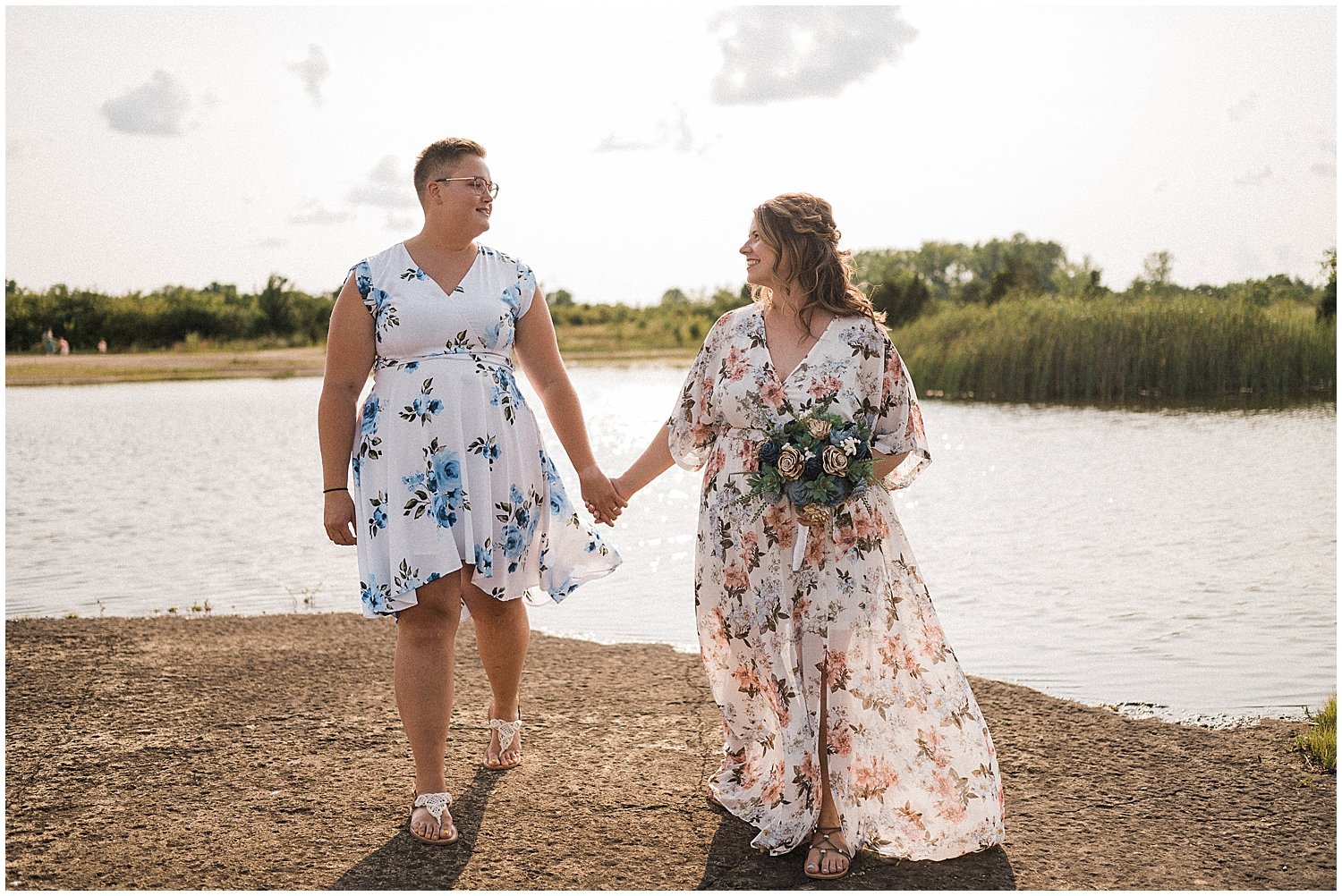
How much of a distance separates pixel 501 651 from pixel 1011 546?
634cm

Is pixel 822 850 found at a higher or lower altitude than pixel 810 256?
lower

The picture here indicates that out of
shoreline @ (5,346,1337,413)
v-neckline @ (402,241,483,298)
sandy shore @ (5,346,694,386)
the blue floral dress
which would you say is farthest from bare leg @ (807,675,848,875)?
sandy shore @ (5,346,694,386)

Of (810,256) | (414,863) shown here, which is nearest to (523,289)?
(810,256)

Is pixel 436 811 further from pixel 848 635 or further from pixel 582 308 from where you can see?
pixel 582 308

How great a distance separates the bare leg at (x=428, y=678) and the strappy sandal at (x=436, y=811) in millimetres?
13

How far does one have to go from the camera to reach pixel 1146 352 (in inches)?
950

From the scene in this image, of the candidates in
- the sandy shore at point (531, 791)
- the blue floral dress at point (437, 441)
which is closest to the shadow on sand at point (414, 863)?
the sandy shore at point (531, 791)

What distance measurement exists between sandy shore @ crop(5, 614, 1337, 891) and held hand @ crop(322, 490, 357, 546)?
883 millimetres

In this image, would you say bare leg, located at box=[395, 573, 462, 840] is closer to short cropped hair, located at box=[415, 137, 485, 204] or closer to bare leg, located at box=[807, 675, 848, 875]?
bare leg, located at box=[807, 675, 848, 875]

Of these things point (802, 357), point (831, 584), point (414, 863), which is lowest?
point (414, 863)

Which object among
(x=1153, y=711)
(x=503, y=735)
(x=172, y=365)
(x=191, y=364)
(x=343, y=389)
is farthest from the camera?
(x=191, y=364)

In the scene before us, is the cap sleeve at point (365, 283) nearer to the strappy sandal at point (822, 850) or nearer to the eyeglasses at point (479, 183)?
the eyeglasses at point (479, 183)

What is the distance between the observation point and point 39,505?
522 inches

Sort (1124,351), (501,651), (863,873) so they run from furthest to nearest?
(1124,351) → (501,651) → (863,873)
